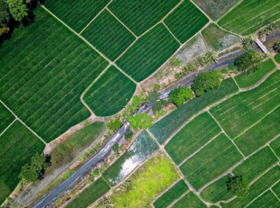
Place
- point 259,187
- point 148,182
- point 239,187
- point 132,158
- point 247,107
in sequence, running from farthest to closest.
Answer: point 247,107 → point 132,158 → point 259,187 → point 148,182 → point 239,187

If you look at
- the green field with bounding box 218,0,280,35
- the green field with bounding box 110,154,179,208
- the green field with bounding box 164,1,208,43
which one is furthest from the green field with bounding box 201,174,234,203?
the green field with bounding box 218,0,280,35

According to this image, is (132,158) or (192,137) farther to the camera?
(192,137)

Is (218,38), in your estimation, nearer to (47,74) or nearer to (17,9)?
(47,74)

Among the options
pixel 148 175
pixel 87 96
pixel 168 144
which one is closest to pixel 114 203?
pixel 148 175

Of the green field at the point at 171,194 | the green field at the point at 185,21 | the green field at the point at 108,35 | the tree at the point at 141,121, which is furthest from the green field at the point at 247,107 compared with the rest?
the green field at the point at 108,35

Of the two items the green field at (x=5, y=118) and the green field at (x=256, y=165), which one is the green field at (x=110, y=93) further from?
the green field at (x=256, y=165)

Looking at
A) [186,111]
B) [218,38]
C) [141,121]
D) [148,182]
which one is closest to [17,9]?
[141,121]

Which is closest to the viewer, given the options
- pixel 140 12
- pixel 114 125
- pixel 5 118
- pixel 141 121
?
pixel 114 125
